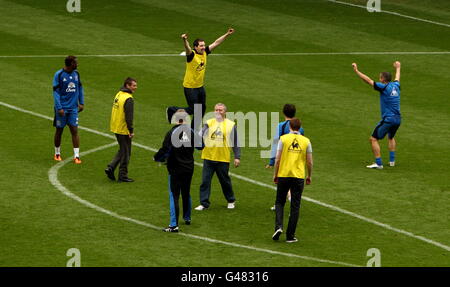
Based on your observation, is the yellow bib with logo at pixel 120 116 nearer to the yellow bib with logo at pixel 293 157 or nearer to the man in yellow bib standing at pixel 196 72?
the man in yellow bib standing at pixel 196 72

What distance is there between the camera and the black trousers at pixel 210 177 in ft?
63.7

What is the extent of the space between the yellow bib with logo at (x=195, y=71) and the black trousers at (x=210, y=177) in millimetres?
5179

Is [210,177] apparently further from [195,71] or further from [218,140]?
[195,71]

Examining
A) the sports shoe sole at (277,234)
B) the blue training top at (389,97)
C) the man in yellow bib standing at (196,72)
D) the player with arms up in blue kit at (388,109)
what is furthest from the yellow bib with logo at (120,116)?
the blue training top at (389,97)

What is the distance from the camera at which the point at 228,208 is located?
771 inches

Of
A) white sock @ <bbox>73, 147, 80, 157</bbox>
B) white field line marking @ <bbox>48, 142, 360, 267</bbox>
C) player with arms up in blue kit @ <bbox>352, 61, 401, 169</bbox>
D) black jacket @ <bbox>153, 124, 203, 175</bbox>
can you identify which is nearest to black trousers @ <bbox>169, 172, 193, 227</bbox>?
black jacket @ <bbox>153, 124, 203, 175</bbox>

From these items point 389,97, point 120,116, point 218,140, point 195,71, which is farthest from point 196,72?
point 218,140

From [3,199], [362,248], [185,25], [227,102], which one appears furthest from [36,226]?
[185,25]

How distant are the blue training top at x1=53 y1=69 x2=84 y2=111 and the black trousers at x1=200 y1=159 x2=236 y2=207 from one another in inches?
170

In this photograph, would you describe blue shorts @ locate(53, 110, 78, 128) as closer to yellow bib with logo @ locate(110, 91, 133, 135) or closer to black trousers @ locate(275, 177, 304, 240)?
yellow bib with logo @ locate(110, 91, 133, 135)

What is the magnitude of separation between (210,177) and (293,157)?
2.47 m

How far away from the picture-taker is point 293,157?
17500 millimetres

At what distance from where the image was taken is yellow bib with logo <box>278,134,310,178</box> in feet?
57.4
